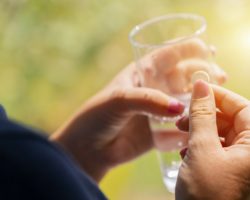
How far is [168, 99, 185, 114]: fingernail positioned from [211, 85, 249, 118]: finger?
163 millimetres

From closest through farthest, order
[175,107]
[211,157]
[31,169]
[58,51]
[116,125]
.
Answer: [31,169], [211,157], [175,107], [116,125], [58,51]

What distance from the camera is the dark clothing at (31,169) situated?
498 mm

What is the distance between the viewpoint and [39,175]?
1.65 ft

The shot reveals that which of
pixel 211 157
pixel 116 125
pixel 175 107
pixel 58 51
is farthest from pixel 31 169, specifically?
pixel 58 51

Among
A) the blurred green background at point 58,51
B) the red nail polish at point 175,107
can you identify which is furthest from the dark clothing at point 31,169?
the blurred green background at point 58,51

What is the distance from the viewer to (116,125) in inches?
41.3

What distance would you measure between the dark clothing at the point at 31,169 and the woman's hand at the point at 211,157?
167 mm

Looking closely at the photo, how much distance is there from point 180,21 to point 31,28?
0.55 m

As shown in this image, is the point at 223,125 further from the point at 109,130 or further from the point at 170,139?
the point at 109,130

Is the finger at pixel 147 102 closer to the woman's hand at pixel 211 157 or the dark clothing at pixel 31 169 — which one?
the woman's hand at pixel 211 157

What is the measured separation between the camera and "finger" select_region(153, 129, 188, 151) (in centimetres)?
95

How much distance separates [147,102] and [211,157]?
0.29 m

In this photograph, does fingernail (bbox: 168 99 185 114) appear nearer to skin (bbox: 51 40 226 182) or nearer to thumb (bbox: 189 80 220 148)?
skin (bbox: 51 40 226 182)

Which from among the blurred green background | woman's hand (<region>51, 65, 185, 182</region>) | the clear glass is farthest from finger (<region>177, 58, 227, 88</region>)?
the blurred green background
